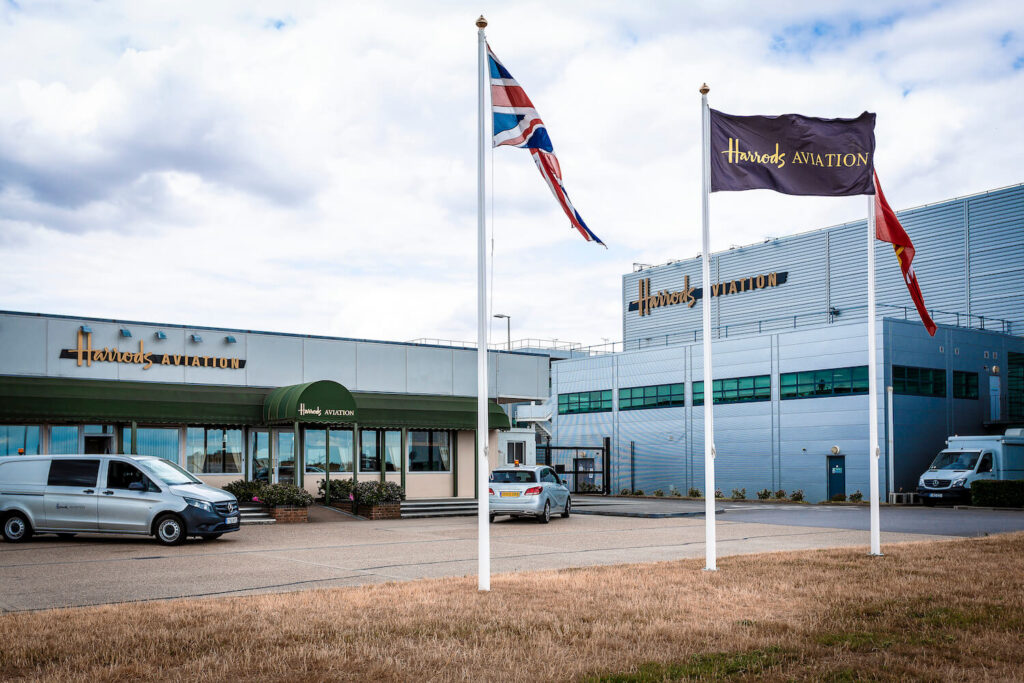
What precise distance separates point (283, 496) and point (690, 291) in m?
36.7

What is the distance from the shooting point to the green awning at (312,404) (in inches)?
956

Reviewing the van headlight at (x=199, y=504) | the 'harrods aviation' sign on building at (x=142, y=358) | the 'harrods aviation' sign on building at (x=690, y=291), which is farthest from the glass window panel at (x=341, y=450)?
the 'harrods aviation' sign on building at (x=690, y=291)

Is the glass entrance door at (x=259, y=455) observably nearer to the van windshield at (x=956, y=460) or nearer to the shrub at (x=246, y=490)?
the shrub at (x=246, y=490)

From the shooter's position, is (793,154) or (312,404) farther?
(312,404)

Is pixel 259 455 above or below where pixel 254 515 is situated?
above

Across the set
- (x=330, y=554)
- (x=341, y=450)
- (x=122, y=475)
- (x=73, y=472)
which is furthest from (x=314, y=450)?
(x=330, y=554)

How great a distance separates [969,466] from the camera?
34.7 meters

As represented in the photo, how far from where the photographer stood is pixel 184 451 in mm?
25703

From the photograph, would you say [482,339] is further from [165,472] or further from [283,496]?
[283,496]

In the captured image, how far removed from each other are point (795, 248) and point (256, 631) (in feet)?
154

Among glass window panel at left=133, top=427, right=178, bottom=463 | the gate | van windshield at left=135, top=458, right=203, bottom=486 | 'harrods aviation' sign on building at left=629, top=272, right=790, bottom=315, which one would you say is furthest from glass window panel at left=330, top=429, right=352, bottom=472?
'harrods aviation' sign on building at left=629, top=272, right=790, bottom=315

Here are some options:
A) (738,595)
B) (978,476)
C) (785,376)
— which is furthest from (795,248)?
(738,595)

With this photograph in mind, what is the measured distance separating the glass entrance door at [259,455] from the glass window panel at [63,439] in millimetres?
4693

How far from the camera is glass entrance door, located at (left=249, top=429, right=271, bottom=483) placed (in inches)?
1053
